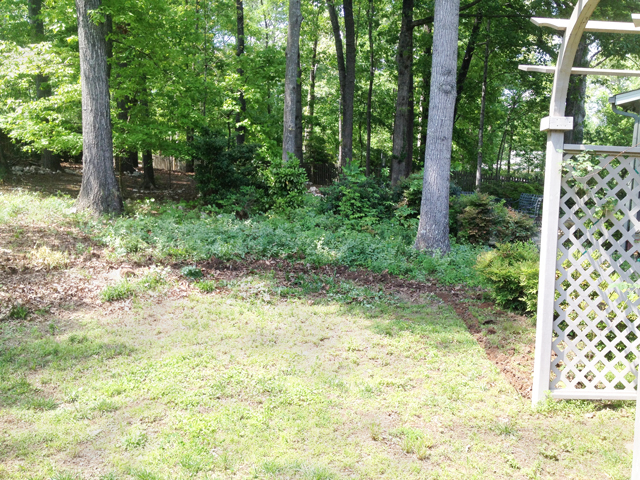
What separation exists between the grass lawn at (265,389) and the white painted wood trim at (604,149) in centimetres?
206

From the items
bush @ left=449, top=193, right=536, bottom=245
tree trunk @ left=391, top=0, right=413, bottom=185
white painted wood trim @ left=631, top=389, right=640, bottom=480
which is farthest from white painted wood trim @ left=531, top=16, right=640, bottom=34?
tree trunk @ left=391, top=0, right=413, bottom=185

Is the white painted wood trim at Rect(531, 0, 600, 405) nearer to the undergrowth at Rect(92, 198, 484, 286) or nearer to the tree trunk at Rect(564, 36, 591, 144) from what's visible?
the undergrowth at Rect(92, 198, 484, 286)

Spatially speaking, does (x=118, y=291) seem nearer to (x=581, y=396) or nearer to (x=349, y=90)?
(x=581, y=396)

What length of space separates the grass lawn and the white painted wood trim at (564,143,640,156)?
2.06 metres

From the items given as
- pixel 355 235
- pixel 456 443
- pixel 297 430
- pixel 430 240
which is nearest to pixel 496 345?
pixel 456 443

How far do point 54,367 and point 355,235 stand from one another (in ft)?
19.0

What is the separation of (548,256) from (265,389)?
2583 millimetres

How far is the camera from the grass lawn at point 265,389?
310 centimetres

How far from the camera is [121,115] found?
12.4 m

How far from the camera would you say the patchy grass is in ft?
10.1

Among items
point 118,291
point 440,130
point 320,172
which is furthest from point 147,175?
point 440,130

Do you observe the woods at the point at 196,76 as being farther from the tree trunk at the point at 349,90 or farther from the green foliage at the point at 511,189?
the green foliage at the point at 511,189

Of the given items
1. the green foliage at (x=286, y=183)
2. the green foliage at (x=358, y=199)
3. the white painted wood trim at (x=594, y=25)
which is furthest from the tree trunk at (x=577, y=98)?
the white painted wood trim at (x=594, y=25)

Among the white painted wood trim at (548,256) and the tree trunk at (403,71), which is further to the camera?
the tree trunk at (403,71)
